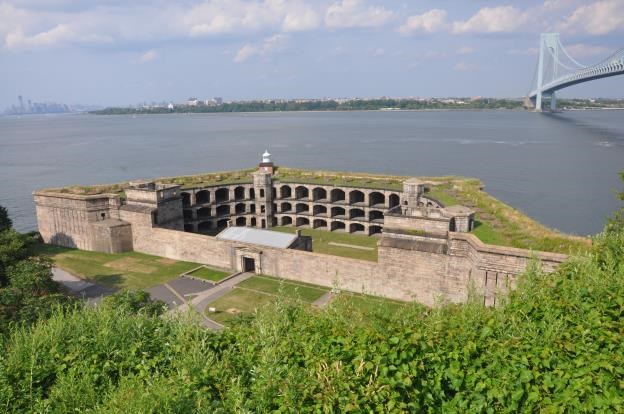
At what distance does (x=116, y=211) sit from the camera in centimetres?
4406

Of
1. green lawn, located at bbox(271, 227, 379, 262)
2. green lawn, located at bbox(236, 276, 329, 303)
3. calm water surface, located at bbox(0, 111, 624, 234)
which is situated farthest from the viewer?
calm water surface, located at bbox(0, 111, 624, 234)

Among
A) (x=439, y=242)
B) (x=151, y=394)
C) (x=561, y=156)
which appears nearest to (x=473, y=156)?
(x=561, y=156)

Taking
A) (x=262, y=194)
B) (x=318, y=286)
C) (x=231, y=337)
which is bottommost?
(x=318, y=286)

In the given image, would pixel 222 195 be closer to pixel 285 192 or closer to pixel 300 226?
pixel 285 192

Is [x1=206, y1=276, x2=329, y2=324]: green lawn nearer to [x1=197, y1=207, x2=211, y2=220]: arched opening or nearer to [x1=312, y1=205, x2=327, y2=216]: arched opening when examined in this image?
[x1=312, y1=205, x2=327, y2=216]: arched opening

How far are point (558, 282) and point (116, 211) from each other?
40.6m

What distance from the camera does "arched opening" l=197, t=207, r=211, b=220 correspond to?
51278 mm

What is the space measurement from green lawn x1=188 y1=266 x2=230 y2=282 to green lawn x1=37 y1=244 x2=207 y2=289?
1275 millimetres

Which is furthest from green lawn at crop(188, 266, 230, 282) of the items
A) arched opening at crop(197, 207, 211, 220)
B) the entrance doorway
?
arched opening at crop(197, 207, 211, 220)

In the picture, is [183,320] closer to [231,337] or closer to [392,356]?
[231,337]

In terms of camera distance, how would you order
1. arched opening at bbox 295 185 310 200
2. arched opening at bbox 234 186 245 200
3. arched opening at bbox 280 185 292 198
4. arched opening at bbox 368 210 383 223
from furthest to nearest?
arched opening at bbox 234 186 245 200
arched opening at bbox 280 185 292 198
arched opening at bbox 295 185 310 200
arched opening at bbox 368 210 383 223

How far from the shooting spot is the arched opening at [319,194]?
52325 mm

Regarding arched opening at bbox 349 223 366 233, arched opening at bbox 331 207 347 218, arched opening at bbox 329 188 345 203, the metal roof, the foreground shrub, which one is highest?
the foreground shrub

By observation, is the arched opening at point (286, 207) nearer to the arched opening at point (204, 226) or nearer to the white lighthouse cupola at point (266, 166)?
the white lighthouse cupola at point (266, 166)
